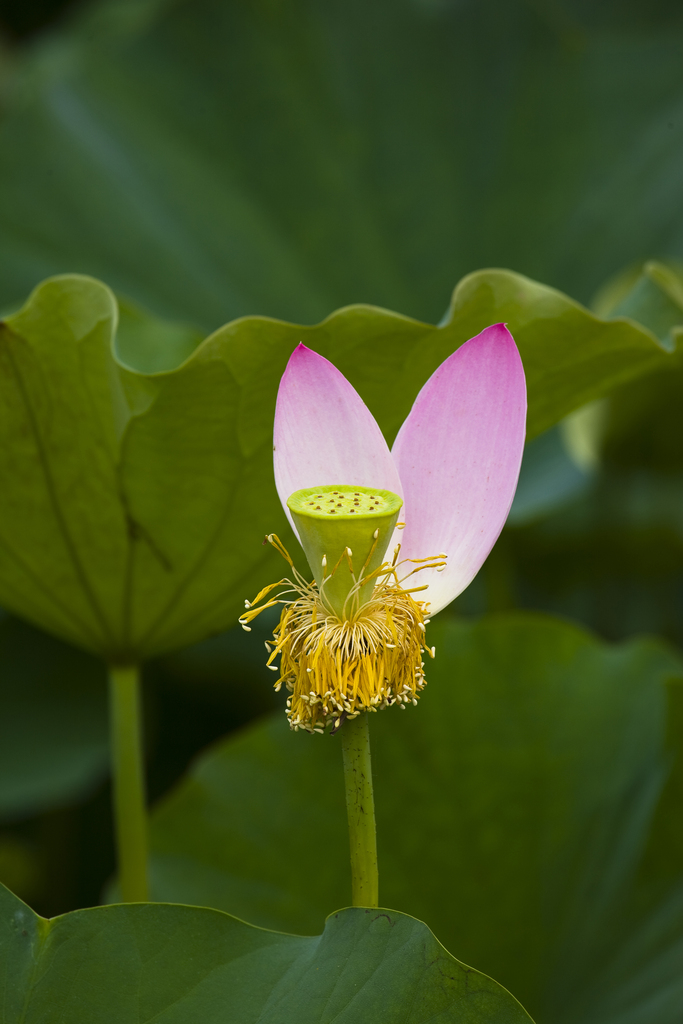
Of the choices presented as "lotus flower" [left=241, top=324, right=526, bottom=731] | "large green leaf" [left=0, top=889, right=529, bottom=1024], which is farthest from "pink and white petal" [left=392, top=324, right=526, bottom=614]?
"large green leaf" [left=0, top=889, right=529, bottom=1024]

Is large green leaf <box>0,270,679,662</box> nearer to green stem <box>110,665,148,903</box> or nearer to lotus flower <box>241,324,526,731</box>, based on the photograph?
green stem <box>110,665,148,903</box>

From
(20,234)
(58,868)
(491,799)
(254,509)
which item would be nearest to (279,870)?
(491,799)

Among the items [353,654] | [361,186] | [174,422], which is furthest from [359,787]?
[361,186]

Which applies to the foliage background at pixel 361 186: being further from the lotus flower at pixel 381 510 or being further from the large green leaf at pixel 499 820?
the lotus flower at pixel 381 510

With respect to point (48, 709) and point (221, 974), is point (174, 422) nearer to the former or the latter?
point (221, 974)

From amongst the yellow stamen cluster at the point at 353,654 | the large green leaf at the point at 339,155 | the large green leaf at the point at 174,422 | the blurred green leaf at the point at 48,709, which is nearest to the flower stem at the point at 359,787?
the yellow stamen cluster at the point at 353,654
